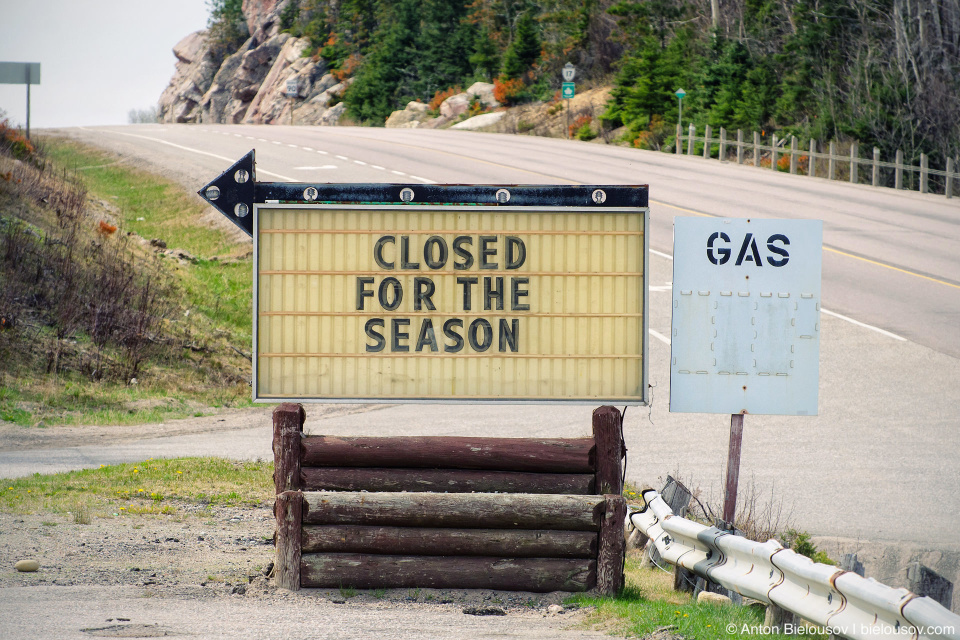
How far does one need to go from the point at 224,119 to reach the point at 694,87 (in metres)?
53.1

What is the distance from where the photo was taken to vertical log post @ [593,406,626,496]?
705 centimetres

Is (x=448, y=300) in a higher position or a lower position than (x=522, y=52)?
lower

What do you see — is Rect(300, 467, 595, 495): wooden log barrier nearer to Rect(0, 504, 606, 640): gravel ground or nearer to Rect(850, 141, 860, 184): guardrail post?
Rect(0, 504, 606, 640): gravel ground

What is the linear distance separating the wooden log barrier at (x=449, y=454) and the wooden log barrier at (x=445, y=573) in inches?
27.3

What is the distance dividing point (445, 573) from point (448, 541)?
237mm

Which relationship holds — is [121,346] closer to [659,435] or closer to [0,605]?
[659,435]

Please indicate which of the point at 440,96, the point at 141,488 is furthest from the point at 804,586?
the point at 440,96

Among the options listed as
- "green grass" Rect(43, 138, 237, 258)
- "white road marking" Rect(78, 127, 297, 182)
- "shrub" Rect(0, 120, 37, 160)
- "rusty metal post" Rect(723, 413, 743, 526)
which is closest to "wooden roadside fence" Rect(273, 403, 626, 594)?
"rusty metal post" Rect(723, 413, 743, 526)

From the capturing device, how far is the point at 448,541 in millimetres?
6980

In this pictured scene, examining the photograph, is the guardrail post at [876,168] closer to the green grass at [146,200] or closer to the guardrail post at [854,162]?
the guardrail post at [854,162]

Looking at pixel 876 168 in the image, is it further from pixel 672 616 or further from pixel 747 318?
pixel 672 616

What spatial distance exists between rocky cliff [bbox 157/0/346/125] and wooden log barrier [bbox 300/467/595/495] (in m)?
66.0

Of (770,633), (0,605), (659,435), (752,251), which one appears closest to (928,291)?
(659,435)

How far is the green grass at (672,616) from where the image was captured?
591 centimetres
